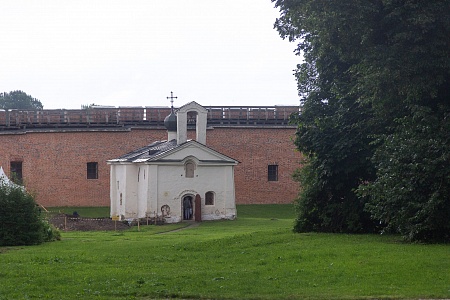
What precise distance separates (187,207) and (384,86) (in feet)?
82.6

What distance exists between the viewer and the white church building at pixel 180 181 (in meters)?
44.4

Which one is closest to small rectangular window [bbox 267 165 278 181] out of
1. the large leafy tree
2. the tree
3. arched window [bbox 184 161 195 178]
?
arched window [bbox 184 161 195 178]

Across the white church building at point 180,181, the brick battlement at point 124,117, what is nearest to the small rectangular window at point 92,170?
the brick battlement at point 124,117

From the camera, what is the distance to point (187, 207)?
45.9 meters

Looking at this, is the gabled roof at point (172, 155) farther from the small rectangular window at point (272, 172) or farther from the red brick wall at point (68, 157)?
the small rectangular window at point (272, 172)

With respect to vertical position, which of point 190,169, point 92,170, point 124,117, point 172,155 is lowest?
point 190,169

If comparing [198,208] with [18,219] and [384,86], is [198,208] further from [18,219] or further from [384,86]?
[384,86]

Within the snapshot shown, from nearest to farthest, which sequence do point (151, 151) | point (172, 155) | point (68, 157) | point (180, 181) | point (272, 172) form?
1. point (172, 155)
2. point (180, 181)
3. point (151, 151)
4. point (68, 157)
5. point (272, 172)

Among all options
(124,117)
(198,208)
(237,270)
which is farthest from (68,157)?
(237,270)

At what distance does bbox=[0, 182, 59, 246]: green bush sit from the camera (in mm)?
26641

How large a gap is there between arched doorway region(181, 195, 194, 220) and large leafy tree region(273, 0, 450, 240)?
64.5 ft

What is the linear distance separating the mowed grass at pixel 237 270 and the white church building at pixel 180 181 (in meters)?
19.2

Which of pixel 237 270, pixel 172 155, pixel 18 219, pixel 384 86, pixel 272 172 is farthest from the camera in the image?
pixel 272 172

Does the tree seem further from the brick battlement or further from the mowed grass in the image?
the mowed grass
